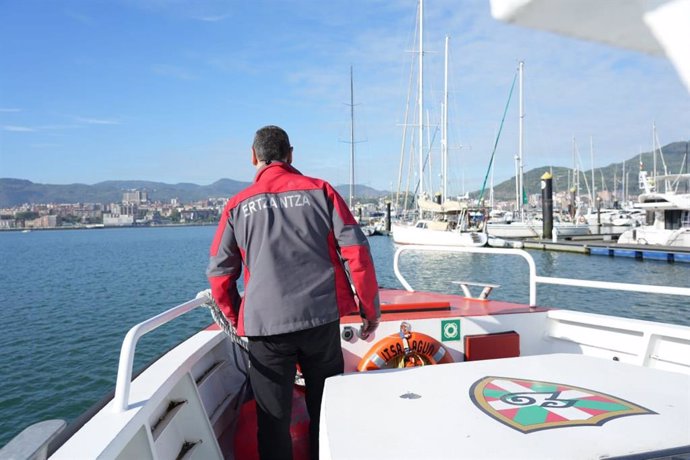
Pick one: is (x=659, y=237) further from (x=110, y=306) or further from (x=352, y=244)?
(x=352, y=244)

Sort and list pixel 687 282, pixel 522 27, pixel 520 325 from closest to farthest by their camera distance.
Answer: pixel 522 27, pixel 520 325, pixel 687 282

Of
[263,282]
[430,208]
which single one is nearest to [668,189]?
[430,208]

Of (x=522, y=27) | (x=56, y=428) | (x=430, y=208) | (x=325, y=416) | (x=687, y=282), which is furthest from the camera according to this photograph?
(x=430, y=208)

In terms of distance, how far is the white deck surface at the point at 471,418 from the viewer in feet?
4.86

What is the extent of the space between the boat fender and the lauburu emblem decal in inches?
41.4

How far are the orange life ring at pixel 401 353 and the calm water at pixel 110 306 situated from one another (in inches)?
61.2

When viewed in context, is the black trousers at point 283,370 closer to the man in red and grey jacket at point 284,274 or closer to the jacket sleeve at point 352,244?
the man in red and grey jacket at point 284,274

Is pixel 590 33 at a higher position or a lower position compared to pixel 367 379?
higher

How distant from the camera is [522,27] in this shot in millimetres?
655

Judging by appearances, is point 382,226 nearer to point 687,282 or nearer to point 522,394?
point 687,282

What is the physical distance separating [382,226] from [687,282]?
47605mm

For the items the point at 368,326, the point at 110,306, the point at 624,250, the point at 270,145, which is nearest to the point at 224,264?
the point at 270,145

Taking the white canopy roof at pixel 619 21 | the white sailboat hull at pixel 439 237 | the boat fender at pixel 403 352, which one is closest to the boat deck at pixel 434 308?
the boat fender at pixel 403 352

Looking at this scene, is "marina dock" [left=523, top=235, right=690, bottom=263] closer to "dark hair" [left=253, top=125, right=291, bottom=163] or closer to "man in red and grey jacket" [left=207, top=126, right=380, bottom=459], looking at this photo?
"man in red and grey jacket" [left=207, top=126, right=380, bottom=459]
